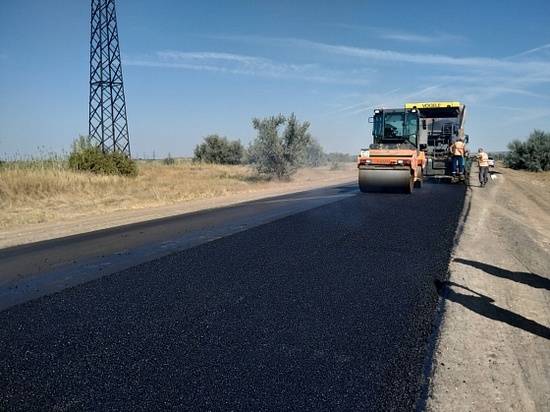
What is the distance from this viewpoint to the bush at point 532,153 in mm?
40906

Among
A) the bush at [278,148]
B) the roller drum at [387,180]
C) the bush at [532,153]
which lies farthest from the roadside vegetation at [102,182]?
the bush at [532,153]

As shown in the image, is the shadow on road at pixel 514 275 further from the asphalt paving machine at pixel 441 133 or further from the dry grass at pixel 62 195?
the asphalt paving machine at pixel 441 133

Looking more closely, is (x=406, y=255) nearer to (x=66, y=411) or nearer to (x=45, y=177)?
(x=66, y=411)

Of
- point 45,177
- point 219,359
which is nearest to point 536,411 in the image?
point 219,359

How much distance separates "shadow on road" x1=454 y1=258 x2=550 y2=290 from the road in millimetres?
392

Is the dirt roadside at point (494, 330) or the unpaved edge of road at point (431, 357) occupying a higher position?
the unpaved edge of road at point (431, 357)

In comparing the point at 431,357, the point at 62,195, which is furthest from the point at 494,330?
the point at 62,195

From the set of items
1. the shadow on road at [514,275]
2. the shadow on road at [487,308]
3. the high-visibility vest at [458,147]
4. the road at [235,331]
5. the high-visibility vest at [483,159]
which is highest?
the high-visibility vest at [458,147]

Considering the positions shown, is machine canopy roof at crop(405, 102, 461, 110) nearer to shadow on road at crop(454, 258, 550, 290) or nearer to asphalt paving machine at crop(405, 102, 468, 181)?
asphalt paving machine at crop(405, 102, 468, 181)

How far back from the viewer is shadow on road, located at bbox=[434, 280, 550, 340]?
416 centimetres

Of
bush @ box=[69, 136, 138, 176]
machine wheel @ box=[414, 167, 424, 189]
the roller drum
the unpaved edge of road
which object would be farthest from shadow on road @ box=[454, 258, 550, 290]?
bush @ box=[69, 136, 138, 176]

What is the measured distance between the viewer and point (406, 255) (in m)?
6.56

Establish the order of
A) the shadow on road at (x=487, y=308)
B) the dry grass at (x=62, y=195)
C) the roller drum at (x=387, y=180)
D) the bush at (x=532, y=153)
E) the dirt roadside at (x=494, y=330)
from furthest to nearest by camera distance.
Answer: the bush at (x=532, y=153) < the roller drum at (x=387, y=180) < the dry grass at (x=62, y=195) < the shadow on road at (x=487, y=308) < the dirt roadside at (x=494, y=330)

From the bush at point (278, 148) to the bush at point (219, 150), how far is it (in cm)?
2769
